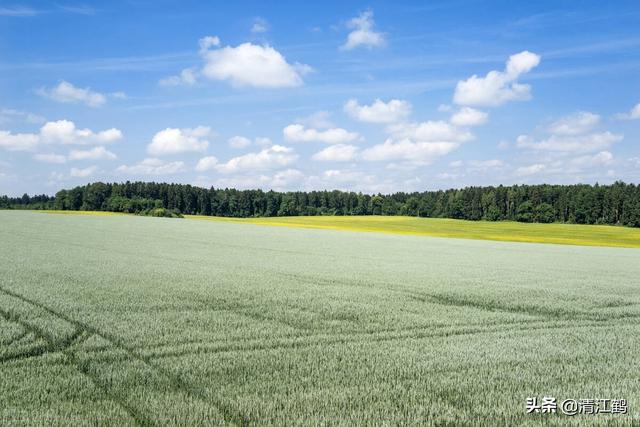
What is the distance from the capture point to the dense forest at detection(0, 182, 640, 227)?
13112cm

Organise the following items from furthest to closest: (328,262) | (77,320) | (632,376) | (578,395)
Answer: (328,262) < (77,320) < (632,376) < (578,395)

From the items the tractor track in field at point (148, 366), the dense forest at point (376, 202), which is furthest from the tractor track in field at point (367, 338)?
the dense forest at point (376, 202)

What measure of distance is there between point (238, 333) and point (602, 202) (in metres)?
142

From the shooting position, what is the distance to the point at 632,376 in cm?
882

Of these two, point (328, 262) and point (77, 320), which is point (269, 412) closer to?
point (77, 320)

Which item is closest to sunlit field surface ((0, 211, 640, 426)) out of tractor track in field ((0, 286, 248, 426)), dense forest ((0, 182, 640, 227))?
tractor track in field ((0, 286, 248, 426))

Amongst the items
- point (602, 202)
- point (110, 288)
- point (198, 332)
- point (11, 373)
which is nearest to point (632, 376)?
point (198, 332)

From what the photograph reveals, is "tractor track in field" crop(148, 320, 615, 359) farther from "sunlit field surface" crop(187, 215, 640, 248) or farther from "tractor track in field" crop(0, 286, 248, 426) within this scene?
"sunlit field surface" crop(187, 215, 640, 248)

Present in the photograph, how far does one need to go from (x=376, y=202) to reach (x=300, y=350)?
553ft

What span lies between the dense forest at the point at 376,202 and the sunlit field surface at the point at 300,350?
96375 mm

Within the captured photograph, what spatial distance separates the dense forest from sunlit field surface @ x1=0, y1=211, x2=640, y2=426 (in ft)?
316

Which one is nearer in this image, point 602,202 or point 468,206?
point 602,202

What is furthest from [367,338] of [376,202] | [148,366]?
[376,202]

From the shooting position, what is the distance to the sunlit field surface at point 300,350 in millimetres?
6859
